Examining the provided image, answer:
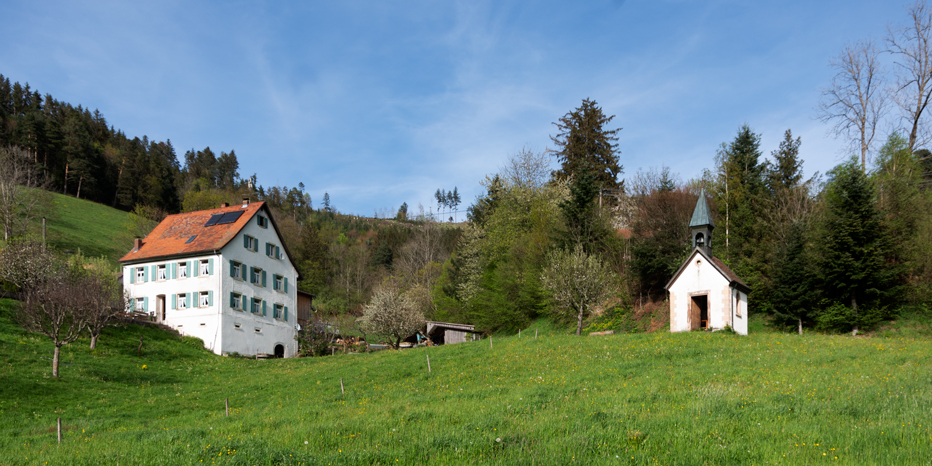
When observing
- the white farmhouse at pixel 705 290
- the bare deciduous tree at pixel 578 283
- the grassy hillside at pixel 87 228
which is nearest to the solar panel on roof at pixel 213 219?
the grassy hillside at pixel 87 228

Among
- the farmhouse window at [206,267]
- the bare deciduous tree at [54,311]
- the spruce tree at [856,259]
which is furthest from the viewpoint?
the farmhouse window at [206,267]

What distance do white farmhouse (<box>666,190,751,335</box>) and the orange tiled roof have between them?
34.3 m

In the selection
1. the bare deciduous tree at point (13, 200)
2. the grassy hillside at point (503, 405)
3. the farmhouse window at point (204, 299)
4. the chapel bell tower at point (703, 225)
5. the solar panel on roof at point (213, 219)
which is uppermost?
the bare deciduous tree at point (13, 200)

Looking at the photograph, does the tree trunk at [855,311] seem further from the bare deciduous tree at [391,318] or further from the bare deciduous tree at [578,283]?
the bare deciduous tree at [391,318]

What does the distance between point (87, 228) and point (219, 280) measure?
4626 centimetres

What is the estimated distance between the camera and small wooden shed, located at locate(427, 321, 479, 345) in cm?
5377

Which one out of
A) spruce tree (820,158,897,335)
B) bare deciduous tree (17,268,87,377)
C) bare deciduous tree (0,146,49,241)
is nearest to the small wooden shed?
bare deciduous tree (17,268,87,377)

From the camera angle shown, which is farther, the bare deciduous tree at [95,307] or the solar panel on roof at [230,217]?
the solar panel on roof at [230,217]

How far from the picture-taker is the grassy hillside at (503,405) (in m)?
10.3

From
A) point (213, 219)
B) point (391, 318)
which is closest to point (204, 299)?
point (213, 219)

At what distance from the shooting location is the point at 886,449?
30.6 feet

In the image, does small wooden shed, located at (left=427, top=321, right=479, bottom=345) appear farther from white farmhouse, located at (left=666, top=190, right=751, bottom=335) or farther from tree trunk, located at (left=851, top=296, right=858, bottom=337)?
tree trunk, located at (left=851, top=296, right=858, bottom=337)

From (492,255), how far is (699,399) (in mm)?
45962

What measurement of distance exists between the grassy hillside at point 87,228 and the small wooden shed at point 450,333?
140 feet
